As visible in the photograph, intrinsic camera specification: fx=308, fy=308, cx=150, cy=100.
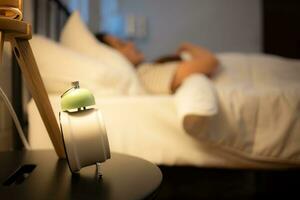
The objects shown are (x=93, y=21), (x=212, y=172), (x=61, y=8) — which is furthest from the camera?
(x=93, y=21)

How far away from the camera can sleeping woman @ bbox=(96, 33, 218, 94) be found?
143cm

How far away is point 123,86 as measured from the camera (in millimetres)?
1180

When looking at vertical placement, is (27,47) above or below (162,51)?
below

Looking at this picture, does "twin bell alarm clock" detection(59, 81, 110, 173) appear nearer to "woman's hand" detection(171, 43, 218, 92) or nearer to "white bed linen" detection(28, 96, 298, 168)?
"white bed linen" detection(28, 96, 298, 168)

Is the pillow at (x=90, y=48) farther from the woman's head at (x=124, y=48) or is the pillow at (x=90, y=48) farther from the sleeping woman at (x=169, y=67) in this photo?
the woman's head at (x=124, y=48)

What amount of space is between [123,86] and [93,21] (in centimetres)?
128

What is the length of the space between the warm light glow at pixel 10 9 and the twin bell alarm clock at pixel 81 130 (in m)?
0.17

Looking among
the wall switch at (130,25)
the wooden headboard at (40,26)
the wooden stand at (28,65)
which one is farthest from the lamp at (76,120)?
the wall switch at (130,25)

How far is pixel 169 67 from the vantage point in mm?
1692

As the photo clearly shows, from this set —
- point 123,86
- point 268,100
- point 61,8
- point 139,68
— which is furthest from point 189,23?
point 268,100

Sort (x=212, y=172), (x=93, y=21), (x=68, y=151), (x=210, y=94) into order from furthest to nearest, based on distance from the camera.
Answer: (x=93, y=21), (x=212, y=172), (x=210, y=94), (x=68, y=151)

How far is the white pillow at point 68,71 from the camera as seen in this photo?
96cm

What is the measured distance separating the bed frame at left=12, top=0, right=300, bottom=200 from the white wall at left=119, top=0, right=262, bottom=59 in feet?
4.08

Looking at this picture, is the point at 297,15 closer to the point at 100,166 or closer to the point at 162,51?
the point at 162,51
